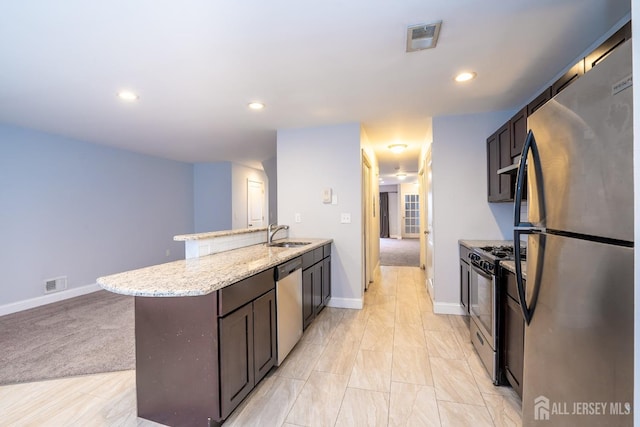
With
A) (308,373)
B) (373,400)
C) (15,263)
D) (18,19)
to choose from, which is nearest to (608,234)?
(373,400)

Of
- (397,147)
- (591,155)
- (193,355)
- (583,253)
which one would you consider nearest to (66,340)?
(193,355)

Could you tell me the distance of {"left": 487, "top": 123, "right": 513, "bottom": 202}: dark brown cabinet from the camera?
8.87 feet

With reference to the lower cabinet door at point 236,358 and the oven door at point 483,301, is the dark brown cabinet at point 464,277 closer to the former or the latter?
the oven door at point 483,301

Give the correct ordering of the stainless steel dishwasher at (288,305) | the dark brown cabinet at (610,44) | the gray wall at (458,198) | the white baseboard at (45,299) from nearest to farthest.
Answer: the dark brown cabinet at (610,44)
the stainless steel dishwasher at (288,305)
the gray wall at (458,198)
the white baseboard at (45,299)

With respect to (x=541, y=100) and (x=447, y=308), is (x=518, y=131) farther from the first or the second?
(x=447, y=308)

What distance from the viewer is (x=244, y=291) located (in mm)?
1749

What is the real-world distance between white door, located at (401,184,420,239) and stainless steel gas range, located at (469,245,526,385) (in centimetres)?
952

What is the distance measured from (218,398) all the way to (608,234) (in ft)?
5.85

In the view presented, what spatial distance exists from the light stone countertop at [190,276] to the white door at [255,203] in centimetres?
485

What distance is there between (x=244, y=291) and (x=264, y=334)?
433mm

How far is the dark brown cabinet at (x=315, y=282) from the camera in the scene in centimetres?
273

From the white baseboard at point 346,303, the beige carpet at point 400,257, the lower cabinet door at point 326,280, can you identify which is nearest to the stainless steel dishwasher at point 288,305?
the lower cabinet door at point 326,280

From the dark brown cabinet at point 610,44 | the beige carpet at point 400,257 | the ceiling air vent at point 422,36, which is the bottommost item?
the beige carpet at point 400,257

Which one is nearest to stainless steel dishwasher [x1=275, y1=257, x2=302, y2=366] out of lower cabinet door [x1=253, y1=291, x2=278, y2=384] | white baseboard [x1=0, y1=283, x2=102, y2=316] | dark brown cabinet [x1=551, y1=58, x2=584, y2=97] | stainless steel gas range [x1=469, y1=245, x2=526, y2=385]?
lower cabinet door [x1=253, y1=291, x2=278, y2=384]
